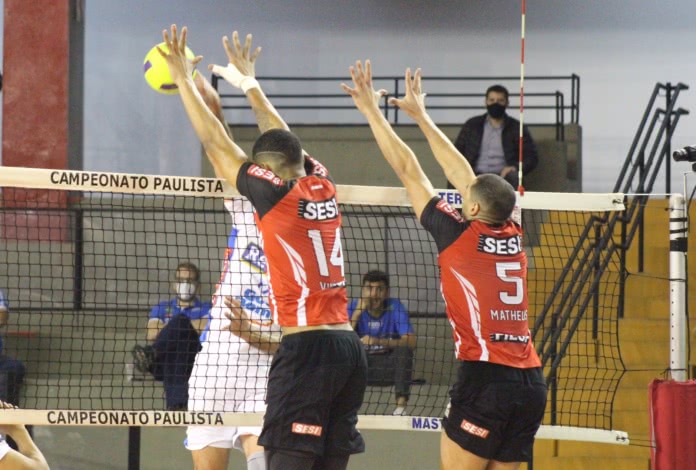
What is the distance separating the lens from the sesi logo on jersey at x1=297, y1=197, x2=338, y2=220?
501cm

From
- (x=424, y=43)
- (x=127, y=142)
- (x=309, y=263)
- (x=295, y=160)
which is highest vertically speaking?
(x=424, y=43)

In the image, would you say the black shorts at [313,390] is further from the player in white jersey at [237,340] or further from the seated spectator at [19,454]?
the seated spectator at [19,454]

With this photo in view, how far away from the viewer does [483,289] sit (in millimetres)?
5336

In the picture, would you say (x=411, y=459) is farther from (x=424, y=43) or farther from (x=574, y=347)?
(x=424, y=43)

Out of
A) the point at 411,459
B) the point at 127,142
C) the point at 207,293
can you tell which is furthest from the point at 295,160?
the point at 127,142

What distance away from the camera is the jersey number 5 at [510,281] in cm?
536

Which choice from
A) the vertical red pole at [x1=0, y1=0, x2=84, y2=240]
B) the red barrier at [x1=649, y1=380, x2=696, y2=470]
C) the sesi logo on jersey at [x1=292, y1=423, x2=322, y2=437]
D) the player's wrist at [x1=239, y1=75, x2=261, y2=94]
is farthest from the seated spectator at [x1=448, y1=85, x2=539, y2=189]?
the sesi logo on jersey at [x1=292, y1=423, x2=322, y2=437]

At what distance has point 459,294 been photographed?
5363mm

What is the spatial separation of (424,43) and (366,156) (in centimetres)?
244

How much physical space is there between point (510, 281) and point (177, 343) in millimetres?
3795

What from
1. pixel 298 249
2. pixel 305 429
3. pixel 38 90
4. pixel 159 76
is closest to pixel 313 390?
pixel 305 429

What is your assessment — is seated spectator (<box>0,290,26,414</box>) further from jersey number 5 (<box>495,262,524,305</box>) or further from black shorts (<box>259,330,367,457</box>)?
jersey number 5 (<box>495,262,524,305</box>)

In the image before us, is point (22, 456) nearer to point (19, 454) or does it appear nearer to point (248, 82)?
point (19, 454)

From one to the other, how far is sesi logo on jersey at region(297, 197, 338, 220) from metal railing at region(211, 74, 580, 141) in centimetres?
929
